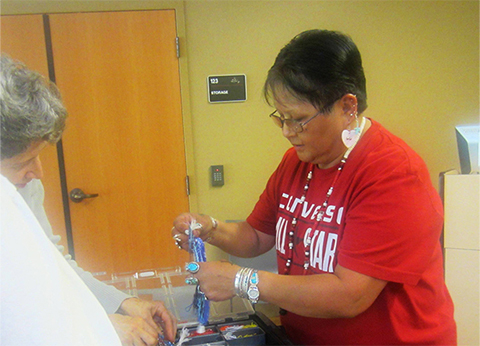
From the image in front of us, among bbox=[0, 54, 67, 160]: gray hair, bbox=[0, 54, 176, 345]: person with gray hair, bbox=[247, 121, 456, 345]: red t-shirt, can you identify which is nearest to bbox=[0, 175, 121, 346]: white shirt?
bbox=[0, 54, 176, 345]: person with gray hair

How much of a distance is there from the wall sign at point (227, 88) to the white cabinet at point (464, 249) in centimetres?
146

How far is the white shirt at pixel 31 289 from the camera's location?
386 mm

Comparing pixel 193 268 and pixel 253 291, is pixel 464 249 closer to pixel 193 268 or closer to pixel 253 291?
pixel 253 291

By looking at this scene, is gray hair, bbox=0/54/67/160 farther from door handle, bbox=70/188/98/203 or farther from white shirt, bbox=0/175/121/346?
door handle, bbox=70/188/98/203

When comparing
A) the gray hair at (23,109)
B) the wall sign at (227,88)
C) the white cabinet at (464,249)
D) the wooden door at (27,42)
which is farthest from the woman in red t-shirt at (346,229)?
the wooden door at (27,42)

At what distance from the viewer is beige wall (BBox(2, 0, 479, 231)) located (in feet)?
8.54

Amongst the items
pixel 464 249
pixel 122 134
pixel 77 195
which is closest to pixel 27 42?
pixel 122 134

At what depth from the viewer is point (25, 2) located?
8.02ft

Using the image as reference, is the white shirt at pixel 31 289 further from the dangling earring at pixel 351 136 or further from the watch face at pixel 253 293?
the dangling earring at pixel 351 136

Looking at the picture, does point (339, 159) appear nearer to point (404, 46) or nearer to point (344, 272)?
point (344, 272)

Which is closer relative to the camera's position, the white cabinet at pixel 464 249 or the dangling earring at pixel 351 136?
the dangling earring at pixel 351 136

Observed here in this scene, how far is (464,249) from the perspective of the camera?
2002 mm

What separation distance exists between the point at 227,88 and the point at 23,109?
6.53ft

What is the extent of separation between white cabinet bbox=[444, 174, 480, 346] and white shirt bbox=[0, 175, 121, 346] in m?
2.10
